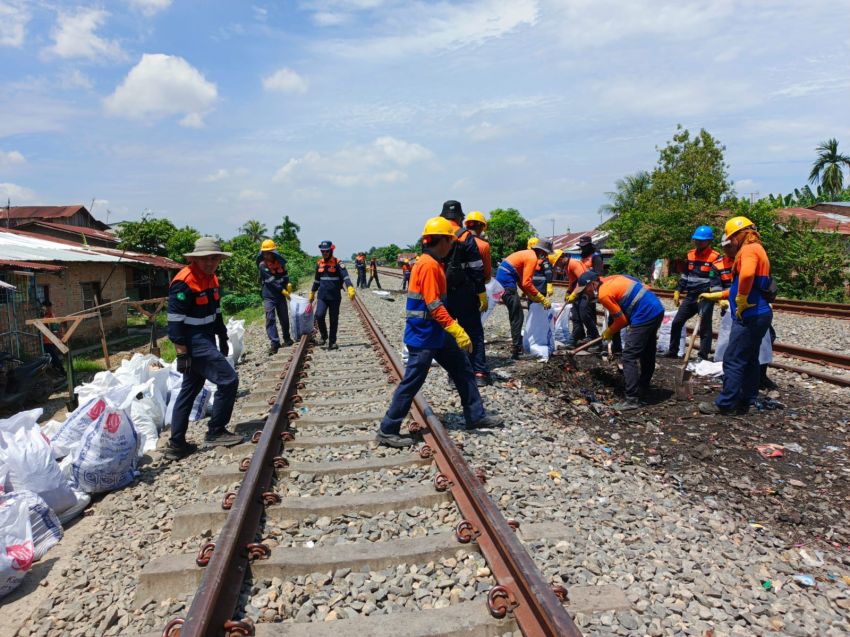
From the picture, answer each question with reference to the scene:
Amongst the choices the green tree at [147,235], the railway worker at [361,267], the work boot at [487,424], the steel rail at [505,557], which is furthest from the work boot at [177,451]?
the green tree at [147,235]

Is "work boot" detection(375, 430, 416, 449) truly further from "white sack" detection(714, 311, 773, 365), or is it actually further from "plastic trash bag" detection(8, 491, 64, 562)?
"white sack" detection(714, 311, 773, 365)

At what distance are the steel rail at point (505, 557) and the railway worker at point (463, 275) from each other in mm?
2285

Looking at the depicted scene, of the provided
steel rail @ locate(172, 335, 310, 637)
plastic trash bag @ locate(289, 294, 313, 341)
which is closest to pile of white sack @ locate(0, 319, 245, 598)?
steel rail @ locate(172, 335, 310, 637)

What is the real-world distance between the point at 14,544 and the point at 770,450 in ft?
18.2

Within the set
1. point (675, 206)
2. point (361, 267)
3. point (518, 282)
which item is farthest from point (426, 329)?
point (675, 206)

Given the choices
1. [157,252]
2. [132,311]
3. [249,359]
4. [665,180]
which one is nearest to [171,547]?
[249,359]

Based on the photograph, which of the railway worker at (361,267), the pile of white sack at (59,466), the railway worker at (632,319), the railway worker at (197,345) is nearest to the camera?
the pile of white sack at (59,466)

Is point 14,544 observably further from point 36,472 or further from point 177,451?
point 177,451

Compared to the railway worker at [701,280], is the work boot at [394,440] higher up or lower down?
lower down

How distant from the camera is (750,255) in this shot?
5.31 meters

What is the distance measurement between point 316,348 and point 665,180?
3440 centimetres

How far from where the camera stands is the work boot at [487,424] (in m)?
5.03

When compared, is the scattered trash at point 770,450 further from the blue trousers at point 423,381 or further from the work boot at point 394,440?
the work boot at point 394,440

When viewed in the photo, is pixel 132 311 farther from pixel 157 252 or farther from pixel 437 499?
pixel 437 499
